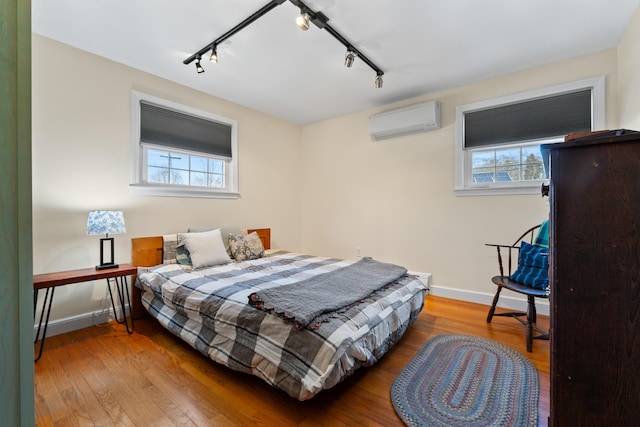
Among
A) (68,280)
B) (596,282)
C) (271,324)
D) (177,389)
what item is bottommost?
(177,389)

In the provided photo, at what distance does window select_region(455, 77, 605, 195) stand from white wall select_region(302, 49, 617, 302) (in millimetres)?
91

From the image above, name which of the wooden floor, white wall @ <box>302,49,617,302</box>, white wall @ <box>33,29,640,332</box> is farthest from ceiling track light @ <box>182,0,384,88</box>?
the wooden floor

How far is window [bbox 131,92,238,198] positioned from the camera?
295 centimetres

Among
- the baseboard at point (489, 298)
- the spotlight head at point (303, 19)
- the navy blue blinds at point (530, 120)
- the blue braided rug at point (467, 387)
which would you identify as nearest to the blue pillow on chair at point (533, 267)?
the blue braided rug at point (467, 387)

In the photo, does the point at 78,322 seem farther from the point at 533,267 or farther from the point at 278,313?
the point at 533,267

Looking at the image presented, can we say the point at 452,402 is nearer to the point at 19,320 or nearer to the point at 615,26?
the point at 19,320

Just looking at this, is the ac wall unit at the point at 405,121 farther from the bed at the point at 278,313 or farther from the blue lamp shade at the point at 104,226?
the blue lamp shade at the point at 104,226

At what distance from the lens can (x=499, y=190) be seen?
3.05 metres

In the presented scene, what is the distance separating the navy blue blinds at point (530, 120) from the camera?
2.70m

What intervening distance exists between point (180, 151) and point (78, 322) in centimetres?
195

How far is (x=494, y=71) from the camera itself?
298 cm

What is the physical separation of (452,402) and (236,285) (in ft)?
5.20

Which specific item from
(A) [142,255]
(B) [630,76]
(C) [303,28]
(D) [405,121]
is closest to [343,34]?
(C) [303,28]

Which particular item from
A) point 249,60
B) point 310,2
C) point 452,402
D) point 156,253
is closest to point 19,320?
point 452,402
